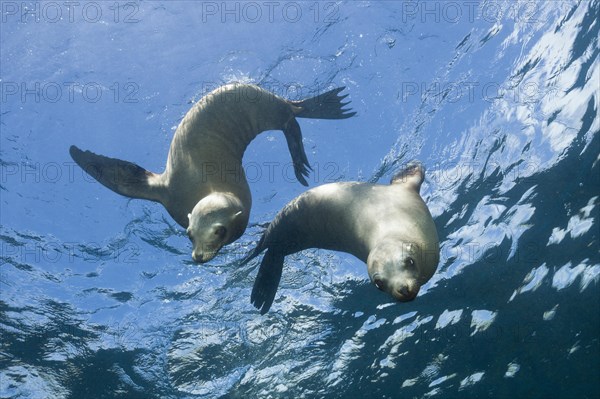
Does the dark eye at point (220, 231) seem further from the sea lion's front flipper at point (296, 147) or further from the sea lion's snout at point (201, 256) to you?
the sea lion's front flipper at point (296, 147)

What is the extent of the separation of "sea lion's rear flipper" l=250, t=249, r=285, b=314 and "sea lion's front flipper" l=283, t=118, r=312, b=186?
36.3 inches

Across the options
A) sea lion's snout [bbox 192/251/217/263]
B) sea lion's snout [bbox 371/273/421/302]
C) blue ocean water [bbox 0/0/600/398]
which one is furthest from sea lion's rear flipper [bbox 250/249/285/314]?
blue ocean water [bbox 0/0/600/398]

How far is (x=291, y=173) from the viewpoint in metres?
8.72

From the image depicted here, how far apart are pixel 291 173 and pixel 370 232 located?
5.08 metres

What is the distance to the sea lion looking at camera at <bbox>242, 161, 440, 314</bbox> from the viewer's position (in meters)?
3.05

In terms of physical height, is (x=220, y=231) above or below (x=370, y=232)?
above

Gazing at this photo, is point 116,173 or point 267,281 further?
point 267,281

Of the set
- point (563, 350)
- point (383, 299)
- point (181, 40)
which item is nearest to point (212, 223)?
point (181, 40)

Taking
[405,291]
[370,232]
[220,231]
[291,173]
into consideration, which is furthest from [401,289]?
[291,173]

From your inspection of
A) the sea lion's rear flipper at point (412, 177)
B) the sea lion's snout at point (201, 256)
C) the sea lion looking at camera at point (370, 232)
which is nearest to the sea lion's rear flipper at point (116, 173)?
the sea lion looking at camera at point (370, 232)

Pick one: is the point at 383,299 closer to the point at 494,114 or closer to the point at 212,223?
the point at 494,114

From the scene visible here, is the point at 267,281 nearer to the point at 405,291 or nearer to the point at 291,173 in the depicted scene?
the point at 405,291

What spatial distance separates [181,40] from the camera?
7613mm

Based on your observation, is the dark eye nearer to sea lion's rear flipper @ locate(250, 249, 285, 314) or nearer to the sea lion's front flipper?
sea lion's rear flipper @ locate(250, 249, 285, 314)
